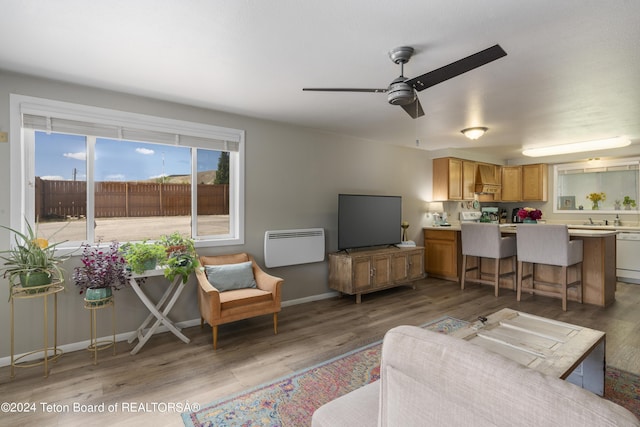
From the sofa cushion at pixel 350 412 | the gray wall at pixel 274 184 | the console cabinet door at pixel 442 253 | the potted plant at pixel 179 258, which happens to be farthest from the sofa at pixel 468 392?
the console cabinet door at pixel 442 253

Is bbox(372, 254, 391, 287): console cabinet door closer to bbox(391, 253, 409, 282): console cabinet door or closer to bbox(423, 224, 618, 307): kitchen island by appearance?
bbox(391, 253, 409, 282): console cabinet door

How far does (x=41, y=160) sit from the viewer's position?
9.50 ft

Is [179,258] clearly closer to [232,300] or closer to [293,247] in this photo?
[232,300]

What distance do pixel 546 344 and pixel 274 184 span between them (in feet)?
10.2

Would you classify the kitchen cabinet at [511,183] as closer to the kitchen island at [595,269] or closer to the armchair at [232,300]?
the kitchen island at [595,269]

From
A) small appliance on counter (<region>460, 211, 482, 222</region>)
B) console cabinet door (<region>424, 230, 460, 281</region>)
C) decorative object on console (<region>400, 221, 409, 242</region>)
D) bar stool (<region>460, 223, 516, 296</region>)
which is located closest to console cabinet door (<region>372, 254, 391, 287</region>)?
decorative object on console (<region>400, 221, 409, 242</region>)

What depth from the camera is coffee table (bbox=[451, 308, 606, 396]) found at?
179 cm

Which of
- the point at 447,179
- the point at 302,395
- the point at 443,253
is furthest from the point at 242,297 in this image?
the point at 447,179

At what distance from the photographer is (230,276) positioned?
3365mm

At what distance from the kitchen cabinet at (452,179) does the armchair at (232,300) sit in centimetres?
394

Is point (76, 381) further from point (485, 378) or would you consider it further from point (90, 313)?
point (485, 378)

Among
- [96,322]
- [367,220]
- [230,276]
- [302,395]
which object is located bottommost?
[302,395]

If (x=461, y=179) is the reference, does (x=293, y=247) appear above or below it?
below

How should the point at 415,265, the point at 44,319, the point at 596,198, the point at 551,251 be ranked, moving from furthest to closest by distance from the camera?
1. the point at 596,198
2. the point at 415,265
3. the point at 551,251
4. the point at 44,319
